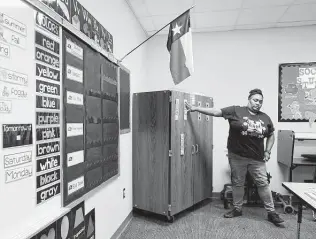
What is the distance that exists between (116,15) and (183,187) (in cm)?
216

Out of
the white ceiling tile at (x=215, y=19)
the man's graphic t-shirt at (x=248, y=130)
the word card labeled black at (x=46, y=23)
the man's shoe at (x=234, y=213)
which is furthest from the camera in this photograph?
the white ceiling tile at (x=215, y=19)

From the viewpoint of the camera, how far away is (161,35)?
3943 millimetres

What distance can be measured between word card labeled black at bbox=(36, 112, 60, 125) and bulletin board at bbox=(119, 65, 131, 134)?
1191 mm

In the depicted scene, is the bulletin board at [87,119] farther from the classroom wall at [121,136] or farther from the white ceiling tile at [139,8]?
the white ceiling tile at [139,8]

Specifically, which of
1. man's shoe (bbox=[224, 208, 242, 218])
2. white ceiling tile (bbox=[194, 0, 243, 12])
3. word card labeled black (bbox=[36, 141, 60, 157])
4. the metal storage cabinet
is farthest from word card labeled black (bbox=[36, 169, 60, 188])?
white ceiling tile (bbox=[194, 0, 243, 12])

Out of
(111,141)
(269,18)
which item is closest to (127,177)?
(111,141)

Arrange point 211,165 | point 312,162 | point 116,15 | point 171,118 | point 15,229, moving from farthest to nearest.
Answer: point 211,165 → point 312,162 → point 171,118 → point 116,15 → point 15,229

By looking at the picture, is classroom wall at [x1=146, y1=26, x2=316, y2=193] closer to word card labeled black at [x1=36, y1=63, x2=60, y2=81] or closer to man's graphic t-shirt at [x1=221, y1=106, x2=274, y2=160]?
man's graphic t-shirt at [x1=221, y1=106, x2=274, y2=160]

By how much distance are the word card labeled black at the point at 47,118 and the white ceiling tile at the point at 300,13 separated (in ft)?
10.3

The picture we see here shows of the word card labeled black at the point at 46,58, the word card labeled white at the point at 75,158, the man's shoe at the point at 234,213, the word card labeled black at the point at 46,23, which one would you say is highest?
the word card labeled black at the point at 46,23

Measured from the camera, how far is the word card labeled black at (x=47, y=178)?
123 centimetres

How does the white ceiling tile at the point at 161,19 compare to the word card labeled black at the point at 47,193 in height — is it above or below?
above

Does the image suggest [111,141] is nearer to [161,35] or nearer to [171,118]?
[171,118]

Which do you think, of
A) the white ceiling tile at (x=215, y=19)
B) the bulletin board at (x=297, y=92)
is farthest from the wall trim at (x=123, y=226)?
the white ceiling tile at (x=215, y=19)
